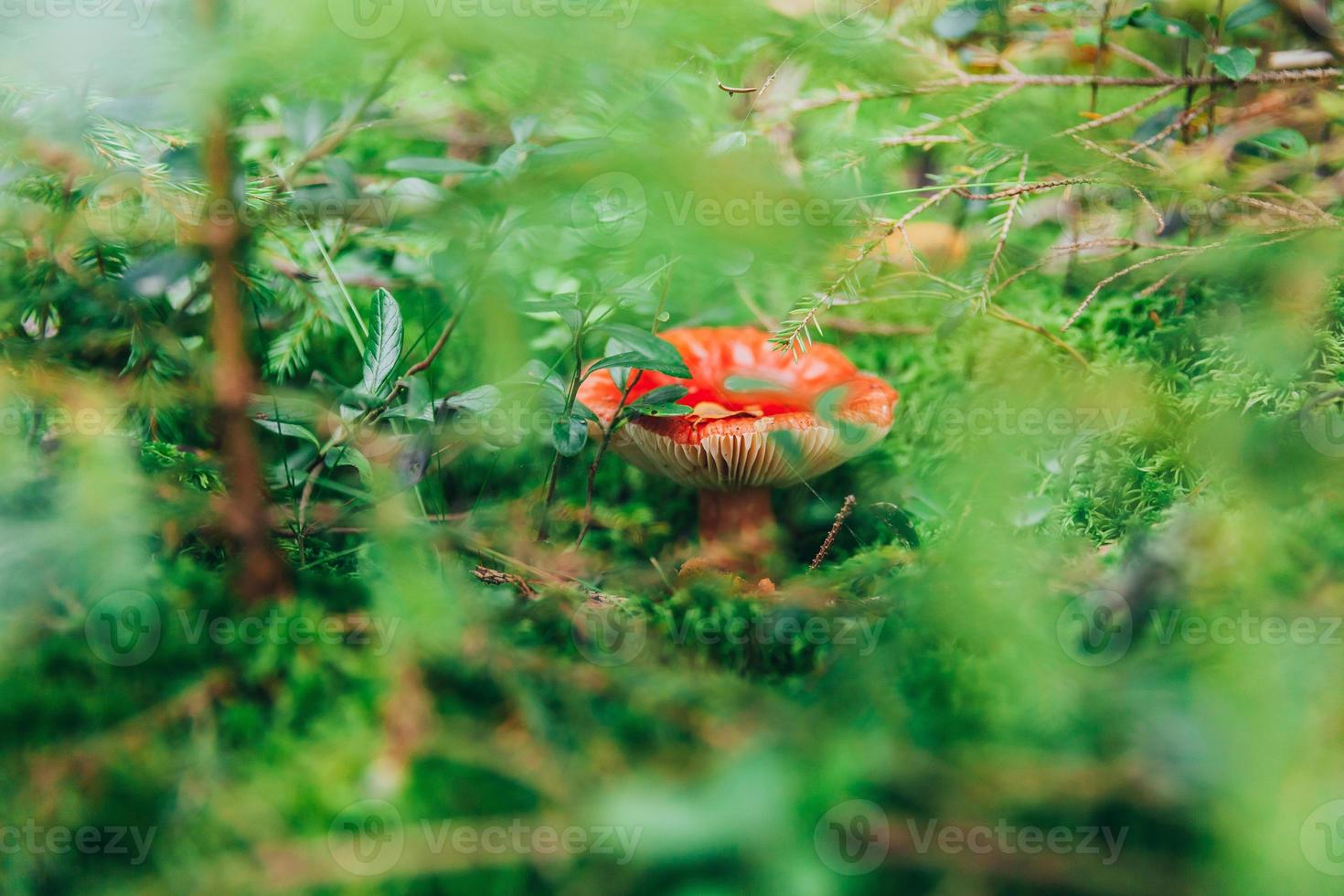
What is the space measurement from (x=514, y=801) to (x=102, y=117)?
113 centimetres

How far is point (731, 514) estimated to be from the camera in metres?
1.69

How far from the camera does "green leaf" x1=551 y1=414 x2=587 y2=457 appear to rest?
50.8 inches

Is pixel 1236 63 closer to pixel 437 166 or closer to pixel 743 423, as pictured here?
pixel 743 423

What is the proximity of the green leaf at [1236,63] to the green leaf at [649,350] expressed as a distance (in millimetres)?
1090

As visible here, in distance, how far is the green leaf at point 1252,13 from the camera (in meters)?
1.60

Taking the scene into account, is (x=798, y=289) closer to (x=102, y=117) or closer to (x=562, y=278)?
(x=562, y=278)

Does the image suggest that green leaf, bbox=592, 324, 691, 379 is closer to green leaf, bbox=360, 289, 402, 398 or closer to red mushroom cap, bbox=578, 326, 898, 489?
red mushroom cap, bbox=578, 326, 898, 489

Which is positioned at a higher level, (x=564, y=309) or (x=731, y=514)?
(x=564, y=309)

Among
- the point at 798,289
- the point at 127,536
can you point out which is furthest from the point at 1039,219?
the point at 127,536

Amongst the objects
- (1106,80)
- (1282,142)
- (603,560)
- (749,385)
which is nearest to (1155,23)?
(1106,80)

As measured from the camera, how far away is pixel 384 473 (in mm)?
1157

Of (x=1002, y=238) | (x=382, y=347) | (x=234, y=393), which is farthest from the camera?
(x=1002, y=238)

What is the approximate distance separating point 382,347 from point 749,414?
2.05 feet

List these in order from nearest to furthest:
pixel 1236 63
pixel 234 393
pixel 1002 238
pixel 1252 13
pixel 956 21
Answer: pixel 234 393 → pixel 1002 238 → pixel 1236 63 → pixel 1252 13 → pixel 956 21
